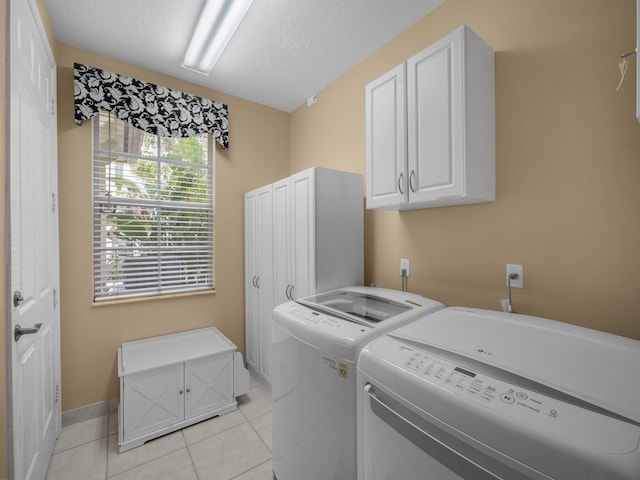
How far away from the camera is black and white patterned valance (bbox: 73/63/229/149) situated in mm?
2238

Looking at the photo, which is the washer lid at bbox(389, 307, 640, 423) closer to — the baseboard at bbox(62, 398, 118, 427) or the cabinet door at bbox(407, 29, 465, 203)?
the cabinet door at bbox(407, 29, 465, 203)

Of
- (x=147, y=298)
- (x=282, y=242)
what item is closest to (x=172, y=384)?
(x=147, y=298)

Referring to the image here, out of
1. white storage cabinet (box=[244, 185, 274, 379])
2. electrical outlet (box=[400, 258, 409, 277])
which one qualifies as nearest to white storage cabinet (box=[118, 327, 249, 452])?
white storage cabinet (box=[244, 185, 274, 379])

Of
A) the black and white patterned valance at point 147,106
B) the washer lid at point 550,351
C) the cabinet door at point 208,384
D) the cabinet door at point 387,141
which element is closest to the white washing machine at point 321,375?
the washer lid at point 550,351

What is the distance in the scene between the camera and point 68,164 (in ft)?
7.38

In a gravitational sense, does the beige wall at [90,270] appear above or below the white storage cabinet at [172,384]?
above

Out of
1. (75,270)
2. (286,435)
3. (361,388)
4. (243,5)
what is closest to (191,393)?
(286,435)

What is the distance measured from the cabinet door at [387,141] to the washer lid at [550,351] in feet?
2.57

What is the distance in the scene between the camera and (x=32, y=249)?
4.99 ft

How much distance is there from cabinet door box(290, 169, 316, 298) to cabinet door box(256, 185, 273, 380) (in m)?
0.40

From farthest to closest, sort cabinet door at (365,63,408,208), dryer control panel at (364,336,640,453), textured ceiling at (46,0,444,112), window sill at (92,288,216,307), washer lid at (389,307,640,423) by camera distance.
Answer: window sill at (92,288,216,307), textured ceiling at (46,0,444,112), cabinet door at (365,63,408,208), washer lid at (389,307,640,423), dryer control panel at (364,336,640,453)

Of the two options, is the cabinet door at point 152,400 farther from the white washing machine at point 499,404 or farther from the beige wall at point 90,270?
the white washing machine at point 499,404

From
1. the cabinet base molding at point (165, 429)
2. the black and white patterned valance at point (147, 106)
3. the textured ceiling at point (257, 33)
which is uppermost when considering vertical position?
the textured ceiling at point (257, 33)

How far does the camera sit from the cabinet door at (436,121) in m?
1.40
